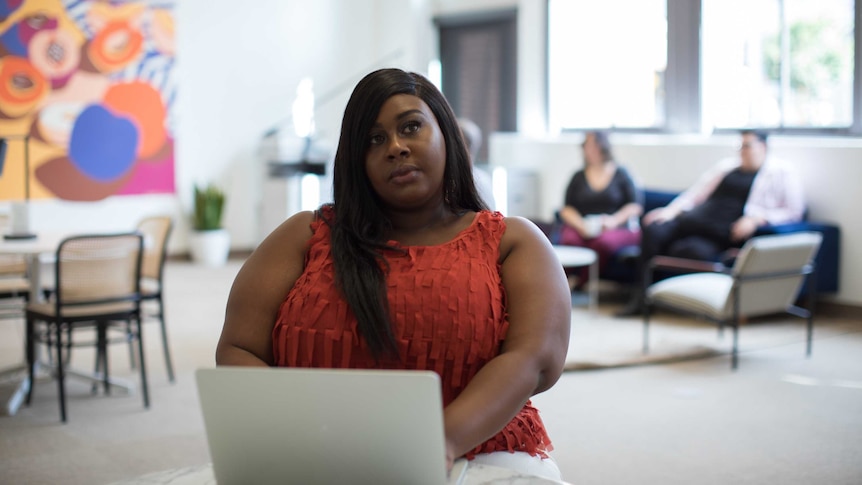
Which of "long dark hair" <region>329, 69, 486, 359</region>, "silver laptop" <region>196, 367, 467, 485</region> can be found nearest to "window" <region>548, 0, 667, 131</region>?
"long dark hair" <region>329, 69, 486, 359</region>

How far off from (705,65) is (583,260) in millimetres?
2457

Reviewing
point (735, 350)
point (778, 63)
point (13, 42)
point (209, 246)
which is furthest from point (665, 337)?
point (13, 42)

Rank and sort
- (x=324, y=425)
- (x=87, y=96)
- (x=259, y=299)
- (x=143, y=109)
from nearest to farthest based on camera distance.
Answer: (x=324, y=425) < (x=259, y=299) < (x=87, y=96) < (x=143, y=109)

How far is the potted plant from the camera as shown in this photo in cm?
873

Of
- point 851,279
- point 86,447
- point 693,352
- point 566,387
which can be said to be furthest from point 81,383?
point 851,279

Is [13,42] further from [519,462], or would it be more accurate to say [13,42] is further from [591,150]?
[519,462]

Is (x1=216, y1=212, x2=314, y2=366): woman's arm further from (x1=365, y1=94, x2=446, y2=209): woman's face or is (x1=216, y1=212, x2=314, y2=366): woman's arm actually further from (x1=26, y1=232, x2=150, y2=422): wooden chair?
(x1=26, y1=232, x2=150, y2=422): wooden chair

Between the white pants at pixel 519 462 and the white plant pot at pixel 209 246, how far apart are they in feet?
24.3

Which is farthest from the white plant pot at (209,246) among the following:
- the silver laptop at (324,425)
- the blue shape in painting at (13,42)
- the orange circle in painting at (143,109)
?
the silver laptop at (324,425)

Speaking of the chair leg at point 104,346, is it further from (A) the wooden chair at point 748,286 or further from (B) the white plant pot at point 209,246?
(B) the white plant pot at point 209,246

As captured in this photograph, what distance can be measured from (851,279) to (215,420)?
19.6 ft

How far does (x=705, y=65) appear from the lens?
7.60 metres

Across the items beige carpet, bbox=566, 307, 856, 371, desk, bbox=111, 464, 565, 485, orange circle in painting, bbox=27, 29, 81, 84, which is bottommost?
beige carpet, bbox=566, 307, 856, 371

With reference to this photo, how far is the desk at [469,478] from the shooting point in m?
1.27
